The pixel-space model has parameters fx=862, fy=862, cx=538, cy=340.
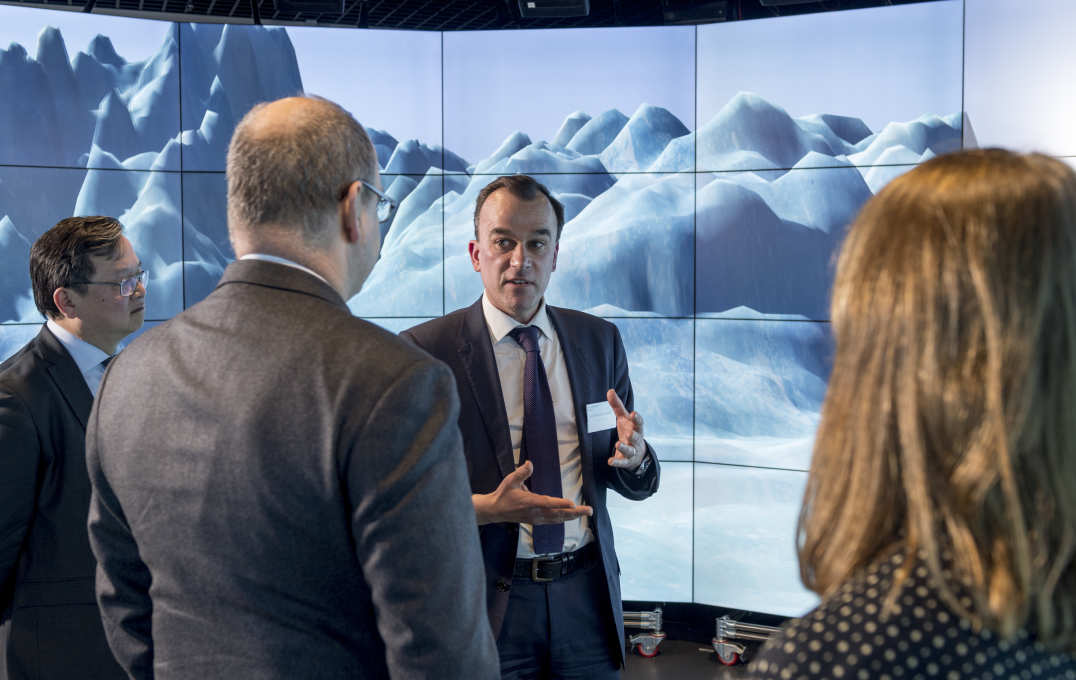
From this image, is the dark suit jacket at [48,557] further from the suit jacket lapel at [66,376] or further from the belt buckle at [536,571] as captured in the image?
the belt buckle at [536,571]

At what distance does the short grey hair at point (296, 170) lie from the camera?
128cm

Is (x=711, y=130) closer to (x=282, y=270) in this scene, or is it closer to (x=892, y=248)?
(x=282, y=270)

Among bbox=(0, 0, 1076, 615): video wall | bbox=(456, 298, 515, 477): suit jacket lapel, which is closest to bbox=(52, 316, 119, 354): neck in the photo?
bbox=(456, 298, 515, 477): suit jacket lapel

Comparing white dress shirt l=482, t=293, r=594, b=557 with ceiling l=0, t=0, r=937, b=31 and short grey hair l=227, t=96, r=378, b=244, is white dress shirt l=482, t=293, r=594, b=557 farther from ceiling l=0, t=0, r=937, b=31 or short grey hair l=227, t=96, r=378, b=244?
ceiling l=0, t=0, r=937, b=31

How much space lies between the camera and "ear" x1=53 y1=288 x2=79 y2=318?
2350 mm

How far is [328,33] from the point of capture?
4965mm

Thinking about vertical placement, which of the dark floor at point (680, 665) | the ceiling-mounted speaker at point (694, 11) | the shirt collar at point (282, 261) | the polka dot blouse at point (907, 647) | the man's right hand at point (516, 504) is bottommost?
the dark floor at point (680, 665)

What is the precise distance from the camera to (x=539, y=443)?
235cm

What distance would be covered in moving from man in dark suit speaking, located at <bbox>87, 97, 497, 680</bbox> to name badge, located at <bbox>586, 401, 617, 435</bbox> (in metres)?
1.17

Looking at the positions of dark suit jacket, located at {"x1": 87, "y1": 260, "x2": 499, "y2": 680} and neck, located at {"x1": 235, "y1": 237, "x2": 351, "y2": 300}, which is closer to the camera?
dark suit jacket, located at {"x1": 87, "y1": 260, "x2": 499, "y2": 680}

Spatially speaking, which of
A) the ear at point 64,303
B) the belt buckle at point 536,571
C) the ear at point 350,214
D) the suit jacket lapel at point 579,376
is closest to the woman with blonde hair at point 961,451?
the ear at point 350,214

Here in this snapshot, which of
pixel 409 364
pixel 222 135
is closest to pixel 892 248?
pixel 409 364

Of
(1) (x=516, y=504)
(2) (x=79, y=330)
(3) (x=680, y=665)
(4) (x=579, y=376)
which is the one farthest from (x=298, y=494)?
(3) (x=680, y=665)

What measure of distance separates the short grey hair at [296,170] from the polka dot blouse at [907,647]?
91 centimetres
